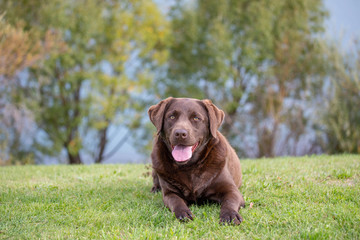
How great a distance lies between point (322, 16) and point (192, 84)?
9.73 meters

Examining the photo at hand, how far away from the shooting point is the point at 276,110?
1831 centimetres

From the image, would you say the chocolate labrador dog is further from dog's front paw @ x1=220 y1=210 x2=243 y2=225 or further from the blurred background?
the blurred background

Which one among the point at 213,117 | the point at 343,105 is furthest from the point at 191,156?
the point at 343,105

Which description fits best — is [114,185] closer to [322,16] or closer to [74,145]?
[74,145]

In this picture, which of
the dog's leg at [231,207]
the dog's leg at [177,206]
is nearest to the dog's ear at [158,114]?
the dog's leg at [177,206]

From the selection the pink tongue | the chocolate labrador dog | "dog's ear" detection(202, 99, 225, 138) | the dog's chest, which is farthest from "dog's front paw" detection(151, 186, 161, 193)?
"dog's ear" detection(202, 99, 225, 138)

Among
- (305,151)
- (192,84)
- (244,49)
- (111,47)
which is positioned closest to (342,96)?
(305,151)

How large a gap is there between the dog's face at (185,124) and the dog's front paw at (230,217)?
2.54 ft

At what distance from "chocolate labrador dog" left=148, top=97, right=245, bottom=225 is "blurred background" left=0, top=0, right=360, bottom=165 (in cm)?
1200

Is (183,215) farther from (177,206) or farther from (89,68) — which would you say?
(89,68)

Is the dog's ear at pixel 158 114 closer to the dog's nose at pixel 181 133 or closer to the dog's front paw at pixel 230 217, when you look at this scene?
the dog's nose at pixel 181 133

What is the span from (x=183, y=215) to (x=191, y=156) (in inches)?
30.1

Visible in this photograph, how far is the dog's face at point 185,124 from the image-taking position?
12.8ft

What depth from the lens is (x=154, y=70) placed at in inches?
854
